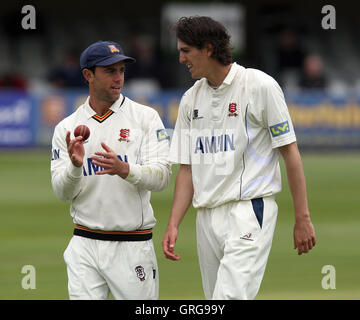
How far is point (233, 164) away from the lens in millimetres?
5684

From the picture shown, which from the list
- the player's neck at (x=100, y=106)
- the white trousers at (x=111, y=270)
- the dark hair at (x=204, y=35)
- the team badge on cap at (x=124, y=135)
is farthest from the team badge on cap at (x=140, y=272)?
the dark hair at (x=204, y=35)

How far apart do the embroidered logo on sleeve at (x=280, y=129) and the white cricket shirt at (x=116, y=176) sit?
2.70 ft

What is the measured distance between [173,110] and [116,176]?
16912 millimetres

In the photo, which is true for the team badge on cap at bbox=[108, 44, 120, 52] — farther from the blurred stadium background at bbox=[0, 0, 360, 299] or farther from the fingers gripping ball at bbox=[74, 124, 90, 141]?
the blurred stadium background at bbox=[0, 0, 360, 299]

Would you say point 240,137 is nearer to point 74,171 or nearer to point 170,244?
point 170,244

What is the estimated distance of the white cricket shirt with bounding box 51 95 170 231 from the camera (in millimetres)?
5816

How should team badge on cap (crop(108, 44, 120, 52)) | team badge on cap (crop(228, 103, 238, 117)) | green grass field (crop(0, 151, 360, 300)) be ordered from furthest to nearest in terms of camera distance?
green grass field (crop(0, 151, 360, 300)) < team badge on cap (crop(108, 44, 120, 52)) < team badge on cap (crop(228, 103, 238, 117))

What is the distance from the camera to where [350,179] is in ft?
58.6

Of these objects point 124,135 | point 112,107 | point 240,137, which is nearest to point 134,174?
point 124,135

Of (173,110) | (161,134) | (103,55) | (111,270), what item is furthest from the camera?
(173,110)

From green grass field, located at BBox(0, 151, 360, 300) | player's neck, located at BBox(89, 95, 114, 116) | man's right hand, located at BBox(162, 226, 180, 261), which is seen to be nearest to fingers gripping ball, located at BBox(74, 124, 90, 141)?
player's neck, located at BBox(89, 95, 114, 116)

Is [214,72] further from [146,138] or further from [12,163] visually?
[12,163]

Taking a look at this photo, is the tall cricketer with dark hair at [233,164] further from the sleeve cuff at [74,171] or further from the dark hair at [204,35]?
the sleeve cuff at [74,171]
